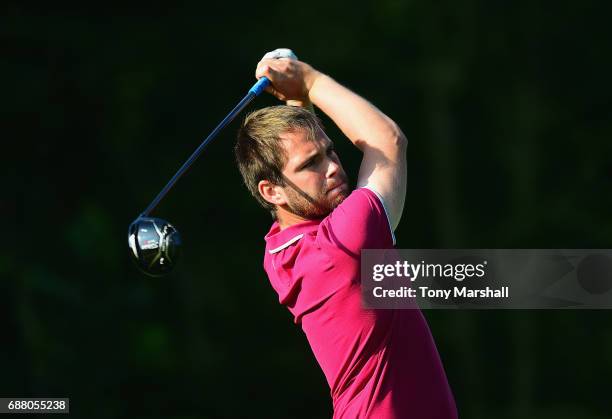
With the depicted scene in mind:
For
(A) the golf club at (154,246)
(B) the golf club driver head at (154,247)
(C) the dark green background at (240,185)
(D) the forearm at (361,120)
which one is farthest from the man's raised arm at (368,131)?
(C) the dark green background at (240,185)

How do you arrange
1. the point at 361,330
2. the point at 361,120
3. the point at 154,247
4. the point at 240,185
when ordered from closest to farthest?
the point at 361,330, the point at 361,120, the point at 154,247, the point at 240,185

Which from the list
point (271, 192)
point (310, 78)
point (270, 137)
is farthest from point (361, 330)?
point (310, 78)

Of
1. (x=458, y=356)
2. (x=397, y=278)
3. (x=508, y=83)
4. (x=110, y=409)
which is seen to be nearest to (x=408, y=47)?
(x=508, y=83)

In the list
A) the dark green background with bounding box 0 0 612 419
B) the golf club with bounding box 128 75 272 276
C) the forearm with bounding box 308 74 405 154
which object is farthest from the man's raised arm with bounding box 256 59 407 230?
the dark green background with bounding box 0 0 612 419

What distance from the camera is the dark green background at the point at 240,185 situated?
36.0 ft

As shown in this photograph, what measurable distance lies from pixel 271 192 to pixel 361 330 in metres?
0.51

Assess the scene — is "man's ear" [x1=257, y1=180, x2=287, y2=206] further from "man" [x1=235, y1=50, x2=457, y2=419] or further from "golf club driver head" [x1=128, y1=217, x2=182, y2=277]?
"golf club driver head" [x1=128, y1=217, x2=182, y2=277]

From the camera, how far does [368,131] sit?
314 cm

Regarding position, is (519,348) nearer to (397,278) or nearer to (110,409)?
(110,409)

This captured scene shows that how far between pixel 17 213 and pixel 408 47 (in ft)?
17.0

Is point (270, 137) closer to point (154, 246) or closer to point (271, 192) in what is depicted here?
point (271, 192)

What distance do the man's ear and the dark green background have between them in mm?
7404

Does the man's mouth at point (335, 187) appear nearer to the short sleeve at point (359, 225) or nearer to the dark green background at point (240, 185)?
the short sleeve at point (359, 225)

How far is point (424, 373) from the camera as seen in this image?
3100 mm
